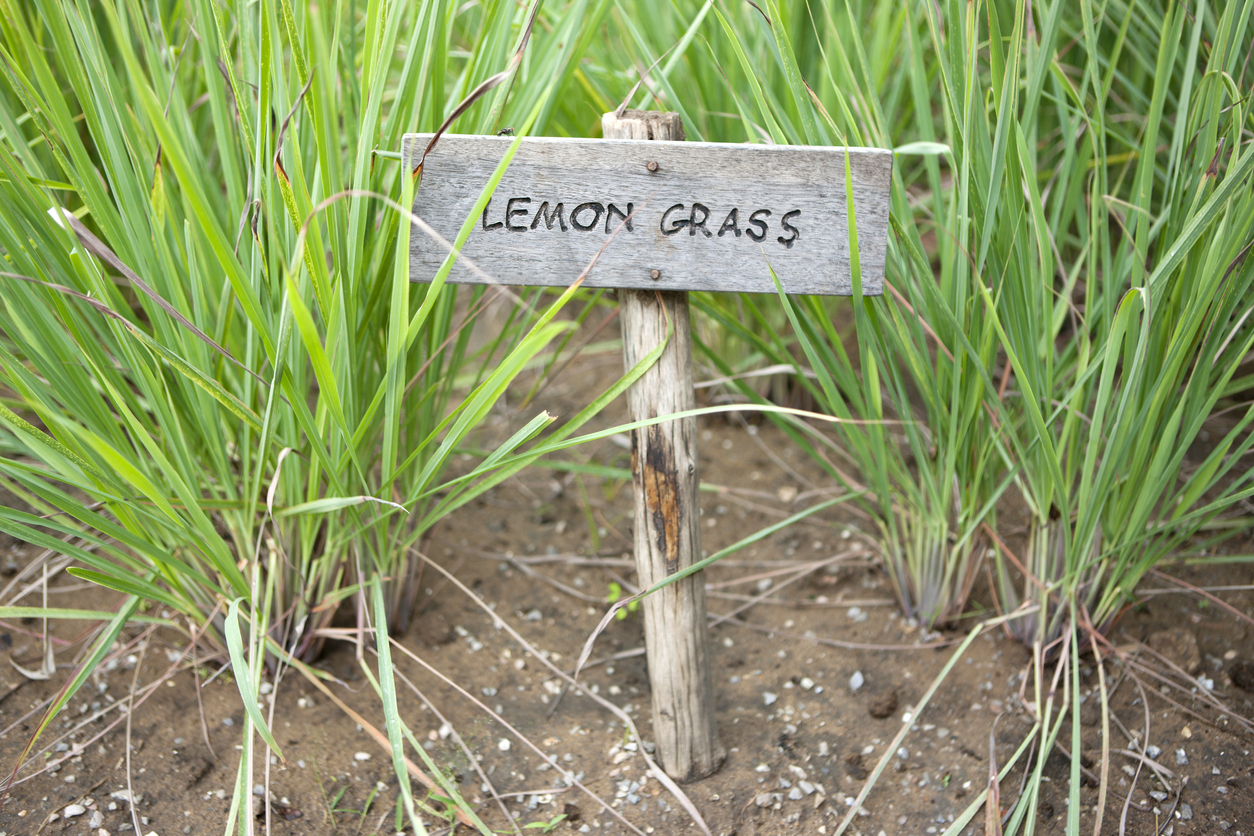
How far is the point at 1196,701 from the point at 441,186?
3.54ft

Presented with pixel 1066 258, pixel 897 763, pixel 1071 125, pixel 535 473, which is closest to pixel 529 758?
pixel 897 763

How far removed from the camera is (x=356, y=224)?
791 mm

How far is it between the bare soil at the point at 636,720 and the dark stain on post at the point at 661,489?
30 centimetres

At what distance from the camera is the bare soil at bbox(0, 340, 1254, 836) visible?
92 centimetres

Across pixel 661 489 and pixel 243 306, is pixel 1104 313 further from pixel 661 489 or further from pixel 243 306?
pixel 243 306

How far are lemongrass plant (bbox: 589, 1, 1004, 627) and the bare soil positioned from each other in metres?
0.14

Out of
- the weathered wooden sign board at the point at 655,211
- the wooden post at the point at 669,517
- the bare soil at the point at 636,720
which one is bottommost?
the bare soil at the point at 636,720

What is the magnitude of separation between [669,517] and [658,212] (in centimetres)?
32

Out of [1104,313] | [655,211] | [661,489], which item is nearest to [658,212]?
[655,211]

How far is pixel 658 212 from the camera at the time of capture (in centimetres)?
76

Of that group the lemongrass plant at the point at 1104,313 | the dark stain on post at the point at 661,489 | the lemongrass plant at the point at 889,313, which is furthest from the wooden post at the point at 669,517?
the lemongrass plant at the point at 1104,313

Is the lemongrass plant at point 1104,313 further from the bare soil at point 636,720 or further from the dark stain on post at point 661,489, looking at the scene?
the dark stain on post at point 661,489

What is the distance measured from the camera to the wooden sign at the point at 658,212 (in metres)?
0.74

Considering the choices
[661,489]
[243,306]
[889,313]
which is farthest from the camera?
[889,313]
